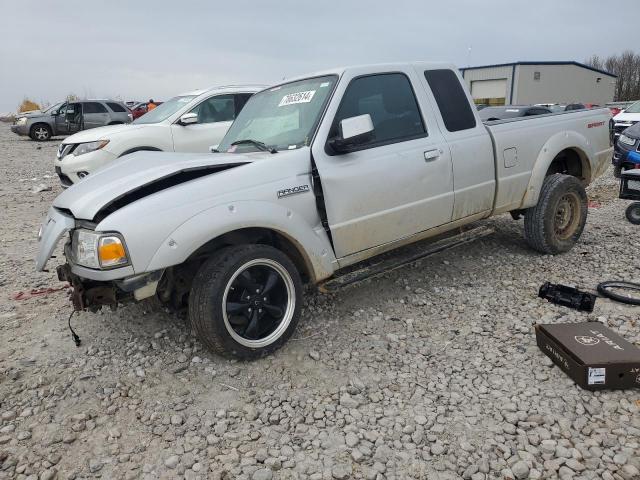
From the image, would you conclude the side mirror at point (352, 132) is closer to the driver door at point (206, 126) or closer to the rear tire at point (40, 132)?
the driver door at point (206, 126)

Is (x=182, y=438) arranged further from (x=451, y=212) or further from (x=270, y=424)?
(x=451, y=212)

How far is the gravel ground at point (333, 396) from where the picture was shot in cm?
244

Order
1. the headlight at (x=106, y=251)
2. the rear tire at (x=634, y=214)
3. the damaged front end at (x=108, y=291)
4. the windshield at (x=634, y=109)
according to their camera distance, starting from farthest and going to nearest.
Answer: the windshield at (x=634, y=109) < the rear tire at (x=634, y=214) < the damaged front end at (x=108, y=291) < the headlight at (x=106, y=251)

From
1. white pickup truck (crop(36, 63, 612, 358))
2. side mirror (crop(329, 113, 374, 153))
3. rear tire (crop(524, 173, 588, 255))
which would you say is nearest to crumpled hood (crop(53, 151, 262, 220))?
white pickup truck (crop(36, 63, 612, 358))

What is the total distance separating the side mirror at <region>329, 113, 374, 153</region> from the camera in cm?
323

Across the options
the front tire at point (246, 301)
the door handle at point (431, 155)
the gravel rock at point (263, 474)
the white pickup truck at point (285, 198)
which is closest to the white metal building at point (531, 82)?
the white pickup truck at point (285, 198)

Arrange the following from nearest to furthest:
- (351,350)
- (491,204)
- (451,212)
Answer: (351,350), (451,212), (491,204)

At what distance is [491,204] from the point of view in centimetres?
454

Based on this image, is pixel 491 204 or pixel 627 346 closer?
pixel 627 346

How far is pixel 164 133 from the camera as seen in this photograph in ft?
26.5

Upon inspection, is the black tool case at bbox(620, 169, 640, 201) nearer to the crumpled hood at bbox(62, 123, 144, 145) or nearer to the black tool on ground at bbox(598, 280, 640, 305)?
the black tool on ground at bbox(598, 280, 640, 305)

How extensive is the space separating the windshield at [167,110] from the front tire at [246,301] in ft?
19.6

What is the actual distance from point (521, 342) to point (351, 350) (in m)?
1.22

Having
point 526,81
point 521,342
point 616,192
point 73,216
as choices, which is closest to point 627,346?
point 521,342
